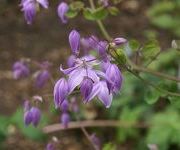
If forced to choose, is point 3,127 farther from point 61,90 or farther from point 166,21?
point 166,21

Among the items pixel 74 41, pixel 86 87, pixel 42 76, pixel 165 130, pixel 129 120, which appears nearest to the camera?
pixel 86 87

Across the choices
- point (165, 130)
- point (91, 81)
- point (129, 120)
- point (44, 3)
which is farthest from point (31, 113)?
point (129, 120)

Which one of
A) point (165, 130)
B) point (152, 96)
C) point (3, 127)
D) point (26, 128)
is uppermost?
point (152, 96)

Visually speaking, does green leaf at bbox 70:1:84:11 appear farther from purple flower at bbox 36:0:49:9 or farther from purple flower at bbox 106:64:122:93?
purple flower at bbox 106:64:122:93

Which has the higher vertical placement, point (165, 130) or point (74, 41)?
point (74, 41)

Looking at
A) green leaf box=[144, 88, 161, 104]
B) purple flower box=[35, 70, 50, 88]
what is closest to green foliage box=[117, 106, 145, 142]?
purple flower box=[35, 70, 50, 88]

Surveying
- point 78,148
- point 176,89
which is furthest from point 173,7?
point 176,89
